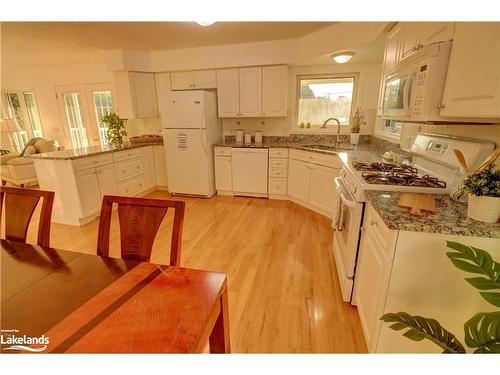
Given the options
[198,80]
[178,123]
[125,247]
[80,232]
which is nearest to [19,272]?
[125,247]

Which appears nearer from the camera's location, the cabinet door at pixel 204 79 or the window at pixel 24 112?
the cabinet door at pixel 204 79

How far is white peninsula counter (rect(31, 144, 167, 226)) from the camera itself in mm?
2756

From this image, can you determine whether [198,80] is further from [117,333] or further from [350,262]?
[117,333]

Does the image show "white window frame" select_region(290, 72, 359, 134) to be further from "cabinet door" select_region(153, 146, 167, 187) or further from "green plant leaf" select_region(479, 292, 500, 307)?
"green plant leaf" select_region(479, 292, 500, 307)

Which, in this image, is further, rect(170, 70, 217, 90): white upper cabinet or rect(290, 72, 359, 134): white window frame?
rect(170, 70, 217, 90): white upper cabinet

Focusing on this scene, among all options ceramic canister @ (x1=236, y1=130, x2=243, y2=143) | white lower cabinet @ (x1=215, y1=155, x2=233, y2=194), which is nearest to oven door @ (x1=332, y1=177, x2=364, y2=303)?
white lower cabinet @ (x1=215, y1=155, x2=233, y2=194)

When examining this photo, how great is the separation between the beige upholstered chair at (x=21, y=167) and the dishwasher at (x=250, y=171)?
3.63 metres

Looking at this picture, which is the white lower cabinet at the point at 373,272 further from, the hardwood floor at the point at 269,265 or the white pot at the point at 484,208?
the white pot at the point at 484,208

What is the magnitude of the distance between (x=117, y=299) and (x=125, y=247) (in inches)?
15.9

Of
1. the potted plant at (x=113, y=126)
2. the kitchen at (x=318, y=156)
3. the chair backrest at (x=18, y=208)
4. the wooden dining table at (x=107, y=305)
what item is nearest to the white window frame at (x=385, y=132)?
the kitchen at (x=318, y=156)

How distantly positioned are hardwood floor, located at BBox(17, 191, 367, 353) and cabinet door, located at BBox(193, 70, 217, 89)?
1.92 metres

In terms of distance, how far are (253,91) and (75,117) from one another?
12.8ft

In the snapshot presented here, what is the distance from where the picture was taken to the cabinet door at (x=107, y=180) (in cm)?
307

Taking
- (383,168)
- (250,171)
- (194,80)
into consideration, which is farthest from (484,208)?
(194,80)
